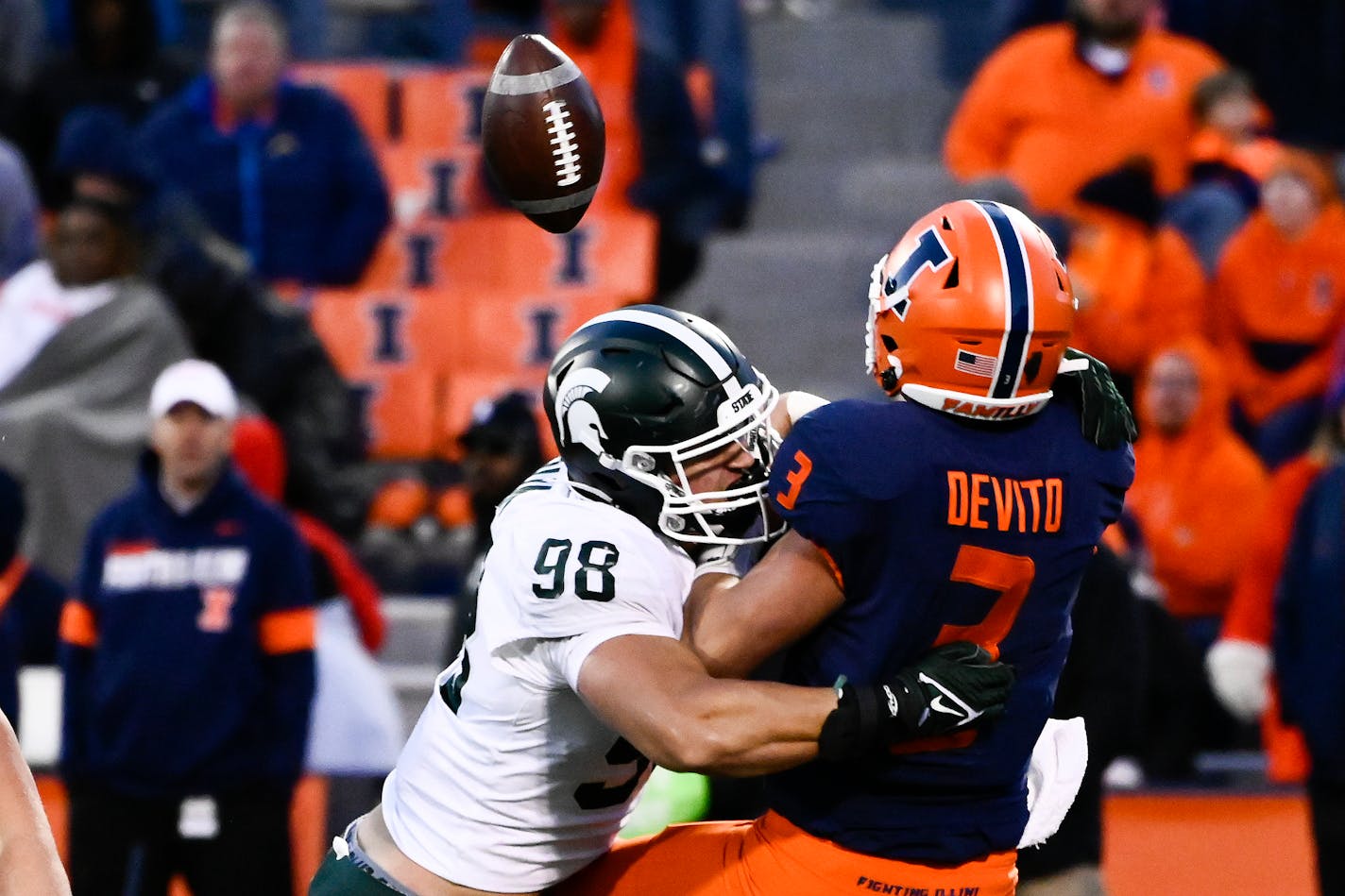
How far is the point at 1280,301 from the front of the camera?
24.0 ft

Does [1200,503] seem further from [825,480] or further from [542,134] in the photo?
[825,480]

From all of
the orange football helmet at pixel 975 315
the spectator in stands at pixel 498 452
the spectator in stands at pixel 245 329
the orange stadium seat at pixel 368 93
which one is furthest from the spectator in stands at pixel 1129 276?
the orange football helmet at pixel 975 315

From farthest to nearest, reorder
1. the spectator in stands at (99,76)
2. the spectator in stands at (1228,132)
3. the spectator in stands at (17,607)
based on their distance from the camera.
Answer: the spectator in stands at (99,76) → the spectator in stands at (1228,132) → the spectator in stands at (17,607)

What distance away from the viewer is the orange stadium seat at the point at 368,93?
340 inches

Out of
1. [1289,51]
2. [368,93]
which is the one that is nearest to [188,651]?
[368,93]

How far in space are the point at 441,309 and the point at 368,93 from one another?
1320mm

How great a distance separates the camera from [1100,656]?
454 centimetres

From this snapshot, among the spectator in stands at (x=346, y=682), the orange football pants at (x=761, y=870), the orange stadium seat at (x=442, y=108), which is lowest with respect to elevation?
the spectator in stands at (x=346, y=682)

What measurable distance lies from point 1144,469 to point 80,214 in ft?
11.4

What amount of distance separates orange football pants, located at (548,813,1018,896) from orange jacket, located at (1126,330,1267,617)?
11.6 feet

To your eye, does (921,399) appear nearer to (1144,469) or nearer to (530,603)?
(530,603)

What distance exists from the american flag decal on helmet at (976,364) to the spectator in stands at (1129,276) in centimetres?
399

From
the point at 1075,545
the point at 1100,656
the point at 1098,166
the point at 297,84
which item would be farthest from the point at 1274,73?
the point at 1075,545

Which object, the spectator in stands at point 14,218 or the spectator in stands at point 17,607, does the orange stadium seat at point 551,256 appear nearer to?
the spectator in stands at point 14,218
